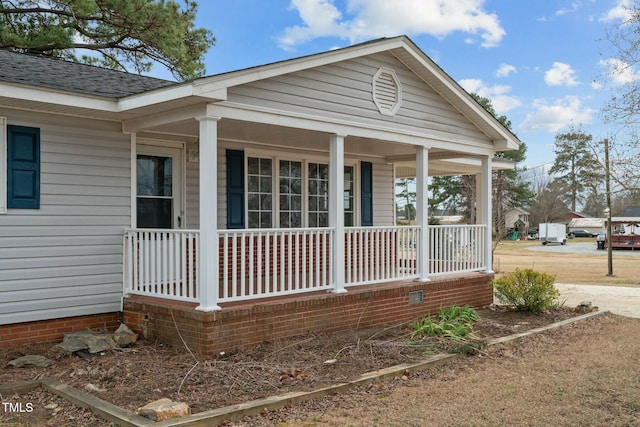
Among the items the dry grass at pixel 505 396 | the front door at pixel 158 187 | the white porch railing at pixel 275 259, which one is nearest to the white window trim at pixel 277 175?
the white porch railing at pixel 275 259

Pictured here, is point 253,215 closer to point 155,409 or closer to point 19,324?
point 19,324

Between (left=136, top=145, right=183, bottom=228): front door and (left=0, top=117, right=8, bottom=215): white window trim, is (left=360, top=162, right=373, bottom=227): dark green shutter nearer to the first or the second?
(left=136, top=145, right=183, bottom=228): front door

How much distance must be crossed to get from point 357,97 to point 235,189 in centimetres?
245

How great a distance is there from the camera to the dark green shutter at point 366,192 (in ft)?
38.3

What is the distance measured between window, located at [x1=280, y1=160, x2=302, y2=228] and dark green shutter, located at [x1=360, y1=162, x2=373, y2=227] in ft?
5.45

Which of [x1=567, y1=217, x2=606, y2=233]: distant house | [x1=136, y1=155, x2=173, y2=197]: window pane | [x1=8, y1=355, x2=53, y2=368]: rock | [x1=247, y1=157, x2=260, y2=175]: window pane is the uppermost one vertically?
[x1=247, y1=157, x2=260, y2=175]: window pane

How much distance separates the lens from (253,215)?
32.1ft

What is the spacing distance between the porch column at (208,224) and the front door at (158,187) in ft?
6.64

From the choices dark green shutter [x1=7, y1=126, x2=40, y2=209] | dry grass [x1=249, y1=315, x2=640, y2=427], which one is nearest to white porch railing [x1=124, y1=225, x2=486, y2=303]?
dark green shutter [x1=7, y1=126, x2=40, y2=209]

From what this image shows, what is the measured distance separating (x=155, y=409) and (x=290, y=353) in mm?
2472

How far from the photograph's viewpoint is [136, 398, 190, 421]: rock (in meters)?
4.41

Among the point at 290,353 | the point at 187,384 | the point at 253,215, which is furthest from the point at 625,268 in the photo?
the point at 187,384

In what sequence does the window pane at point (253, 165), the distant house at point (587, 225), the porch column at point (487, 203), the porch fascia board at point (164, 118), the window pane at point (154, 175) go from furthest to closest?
the distant house at point (587, 225)
the porch column at point (487, 203)
the window pane at point (253, 165)
the window pane at point (154, 175)
the porch fascia board at point (164, 118)

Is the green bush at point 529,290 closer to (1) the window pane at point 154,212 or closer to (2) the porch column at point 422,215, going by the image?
(2) the porch column at point 422,215
